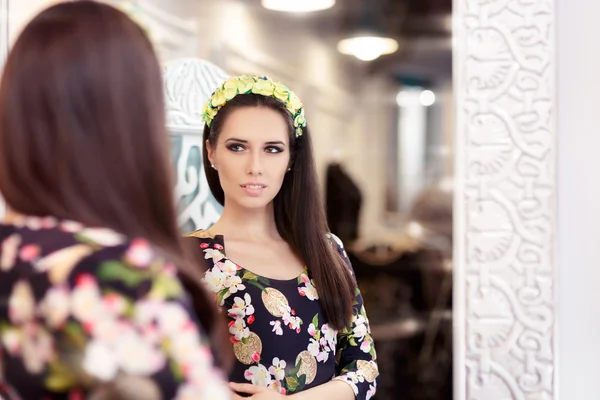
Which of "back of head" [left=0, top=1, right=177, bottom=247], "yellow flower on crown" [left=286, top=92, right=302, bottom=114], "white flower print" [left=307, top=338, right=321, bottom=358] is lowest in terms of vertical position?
"white flower print" [left=307, top=338, right=321, bottom=358]

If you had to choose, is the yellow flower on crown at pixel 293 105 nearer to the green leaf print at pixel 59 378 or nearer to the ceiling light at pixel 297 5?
the ceiling light at pixel 297 5

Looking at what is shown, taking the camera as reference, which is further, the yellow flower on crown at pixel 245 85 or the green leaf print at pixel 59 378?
the yellow flower on crown at pixel 245 85

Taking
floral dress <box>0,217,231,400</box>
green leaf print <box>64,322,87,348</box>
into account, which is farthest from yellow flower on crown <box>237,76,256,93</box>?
green leaf print <box>64,322,87,348</box>

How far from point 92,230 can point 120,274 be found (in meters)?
0.08

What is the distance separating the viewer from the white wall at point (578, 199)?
218 cm

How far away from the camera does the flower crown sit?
160cm

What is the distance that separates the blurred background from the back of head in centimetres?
130

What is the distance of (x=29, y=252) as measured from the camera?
2.86ft

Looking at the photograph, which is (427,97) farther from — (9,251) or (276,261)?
(9,251)

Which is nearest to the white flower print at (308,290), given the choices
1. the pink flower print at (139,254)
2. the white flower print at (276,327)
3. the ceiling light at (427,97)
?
the white flower print at (276,327)

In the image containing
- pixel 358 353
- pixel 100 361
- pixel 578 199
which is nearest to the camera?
pixel 100 361

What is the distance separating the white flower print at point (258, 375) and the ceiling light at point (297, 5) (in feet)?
4.08

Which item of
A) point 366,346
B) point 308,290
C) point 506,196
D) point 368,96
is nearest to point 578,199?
point 506,196

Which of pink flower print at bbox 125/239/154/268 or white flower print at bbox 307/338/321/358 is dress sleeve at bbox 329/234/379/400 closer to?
white flower print at bbox 307/338/321/358
